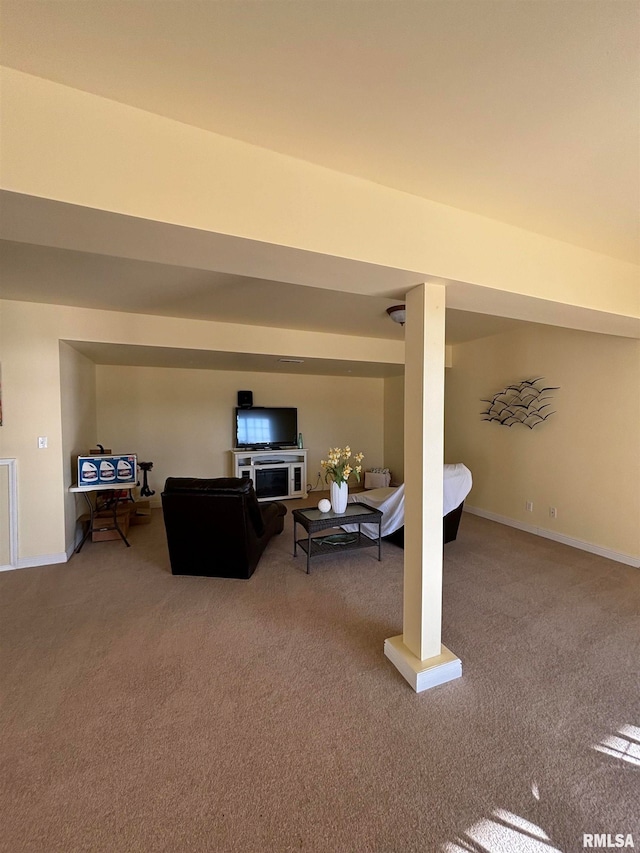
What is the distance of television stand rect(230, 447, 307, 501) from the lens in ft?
19.4

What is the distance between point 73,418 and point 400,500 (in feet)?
12.2

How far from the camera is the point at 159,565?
11.5 ft

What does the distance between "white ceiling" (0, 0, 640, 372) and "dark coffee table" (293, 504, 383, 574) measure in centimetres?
265

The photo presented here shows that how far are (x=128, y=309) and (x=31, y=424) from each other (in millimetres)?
1434

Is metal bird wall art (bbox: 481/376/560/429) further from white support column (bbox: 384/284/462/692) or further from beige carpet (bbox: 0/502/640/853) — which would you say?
white support column (bbox: 384/284/462/692)

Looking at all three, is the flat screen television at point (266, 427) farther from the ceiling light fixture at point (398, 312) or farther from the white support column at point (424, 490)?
the white support column at point (424, 490)

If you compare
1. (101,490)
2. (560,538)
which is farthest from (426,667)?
(101,490)

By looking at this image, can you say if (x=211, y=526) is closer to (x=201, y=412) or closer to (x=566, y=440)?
(x=201, y=412)

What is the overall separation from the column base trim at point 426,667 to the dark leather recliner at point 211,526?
1528 millimetres

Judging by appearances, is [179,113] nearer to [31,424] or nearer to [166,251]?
[166,251]

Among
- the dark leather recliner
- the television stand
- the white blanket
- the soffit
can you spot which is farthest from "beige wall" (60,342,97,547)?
the soffit

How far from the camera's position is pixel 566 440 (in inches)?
158

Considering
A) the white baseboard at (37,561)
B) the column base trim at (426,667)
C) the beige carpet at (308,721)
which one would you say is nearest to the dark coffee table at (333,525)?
the beige carpet at (308,721)

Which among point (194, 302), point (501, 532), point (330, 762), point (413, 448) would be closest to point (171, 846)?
point (330, 762)
